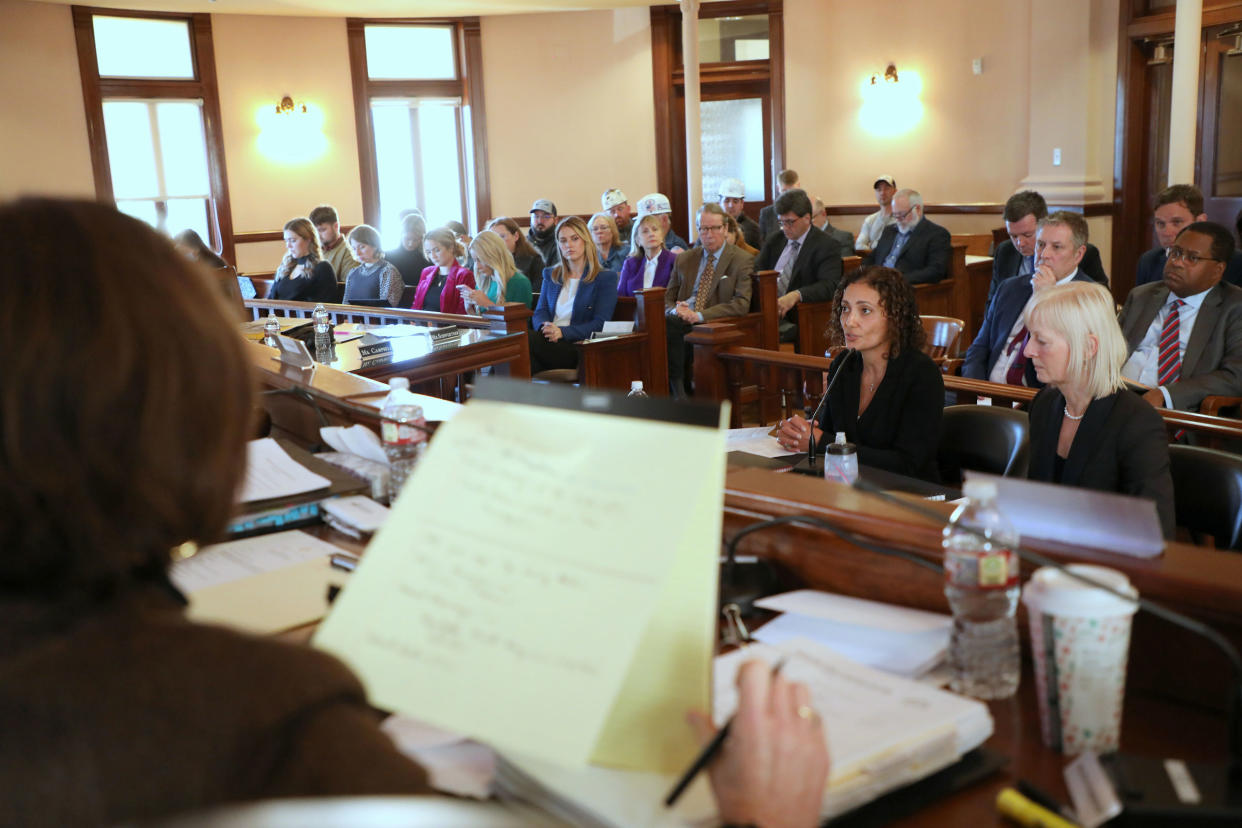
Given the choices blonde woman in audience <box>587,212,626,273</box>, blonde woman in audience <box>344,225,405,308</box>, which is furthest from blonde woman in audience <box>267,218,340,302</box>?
blonde woman in audience <box>587,212,626,273</box>

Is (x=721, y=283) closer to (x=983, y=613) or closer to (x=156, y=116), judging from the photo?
(x=983, y=613)

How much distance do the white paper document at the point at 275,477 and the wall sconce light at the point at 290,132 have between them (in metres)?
9.91

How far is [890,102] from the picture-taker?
34.8ft

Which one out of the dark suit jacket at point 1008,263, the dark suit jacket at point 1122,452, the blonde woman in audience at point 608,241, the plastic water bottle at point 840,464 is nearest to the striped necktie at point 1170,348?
the dark suit jacket at point 1008,263

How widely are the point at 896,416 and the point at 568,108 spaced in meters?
9.32

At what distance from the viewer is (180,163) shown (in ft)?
35.4

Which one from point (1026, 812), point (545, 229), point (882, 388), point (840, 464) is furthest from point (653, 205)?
point (1026, 812)

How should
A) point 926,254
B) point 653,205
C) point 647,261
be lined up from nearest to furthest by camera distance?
1. point 647,261
2. point 926,254
3. point 653,205

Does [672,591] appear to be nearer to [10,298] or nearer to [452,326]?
[10,298]

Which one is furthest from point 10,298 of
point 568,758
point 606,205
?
point 606,205

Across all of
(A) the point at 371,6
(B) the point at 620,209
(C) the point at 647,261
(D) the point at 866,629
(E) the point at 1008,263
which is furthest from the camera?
(A) the point at 371,6

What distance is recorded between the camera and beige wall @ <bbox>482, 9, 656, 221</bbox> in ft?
37.9

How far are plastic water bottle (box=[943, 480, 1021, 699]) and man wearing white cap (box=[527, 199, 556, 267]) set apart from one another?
24.8 feet

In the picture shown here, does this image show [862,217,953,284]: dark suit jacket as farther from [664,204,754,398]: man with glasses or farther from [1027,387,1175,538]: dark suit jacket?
[1027,387,1175,538]: dark suit jacket
